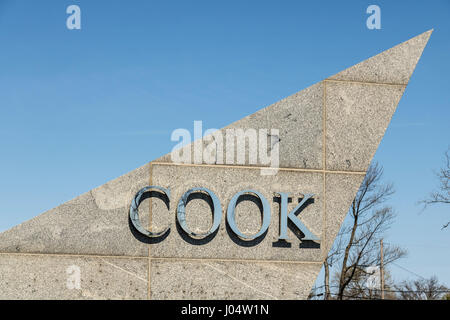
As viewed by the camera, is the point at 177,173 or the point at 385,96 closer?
the point at 177,173

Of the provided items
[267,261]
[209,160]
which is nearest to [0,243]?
[209,160]

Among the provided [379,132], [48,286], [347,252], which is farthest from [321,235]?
[347,252]

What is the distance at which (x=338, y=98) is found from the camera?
402 inches

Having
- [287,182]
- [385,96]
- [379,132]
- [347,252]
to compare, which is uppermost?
[385,96]

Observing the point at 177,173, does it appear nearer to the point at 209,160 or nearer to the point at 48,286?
the point at 209,160

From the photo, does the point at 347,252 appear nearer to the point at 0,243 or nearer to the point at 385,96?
→ the point at 385,96

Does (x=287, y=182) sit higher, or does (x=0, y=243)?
(x=287, y=182)

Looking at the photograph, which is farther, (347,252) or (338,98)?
(347,252)

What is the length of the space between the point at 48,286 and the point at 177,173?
2.78 m

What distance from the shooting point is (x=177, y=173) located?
9680mm
